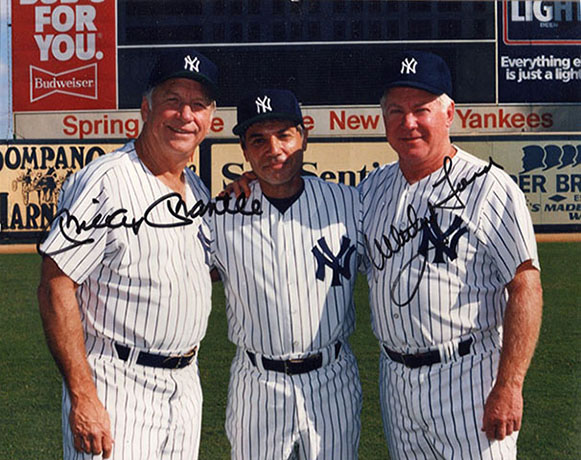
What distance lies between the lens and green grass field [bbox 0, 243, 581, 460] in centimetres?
259

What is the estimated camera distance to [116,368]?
158cm

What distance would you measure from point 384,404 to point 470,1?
1366 millimetres

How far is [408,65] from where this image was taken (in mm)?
1574

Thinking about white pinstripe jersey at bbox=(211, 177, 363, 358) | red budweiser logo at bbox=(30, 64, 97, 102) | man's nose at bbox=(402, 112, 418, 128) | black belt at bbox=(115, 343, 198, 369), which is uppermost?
red budweiser logo at bbox=(30, 64, 97, 102)

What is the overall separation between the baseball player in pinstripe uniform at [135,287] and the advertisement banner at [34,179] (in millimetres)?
593

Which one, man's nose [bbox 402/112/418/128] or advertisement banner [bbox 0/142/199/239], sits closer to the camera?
man's nose [bbox 402/112/418/128]

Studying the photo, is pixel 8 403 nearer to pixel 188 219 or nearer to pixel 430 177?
pixel 188 219

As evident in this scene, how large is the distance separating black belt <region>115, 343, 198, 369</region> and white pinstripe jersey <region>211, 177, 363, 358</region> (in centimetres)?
16

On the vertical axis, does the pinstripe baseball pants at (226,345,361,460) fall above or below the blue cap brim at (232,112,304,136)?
below

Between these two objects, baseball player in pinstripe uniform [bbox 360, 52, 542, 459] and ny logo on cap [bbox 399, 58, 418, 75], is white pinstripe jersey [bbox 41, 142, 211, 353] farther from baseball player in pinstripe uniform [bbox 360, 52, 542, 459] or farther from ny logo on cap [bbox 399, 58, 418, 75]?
ny logo on cap [bbox 399, 58, 418, 75]

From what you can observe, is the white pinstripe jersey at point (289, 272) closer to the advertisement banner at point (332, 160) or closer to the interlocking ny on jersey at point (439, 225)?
the interlocking ny on jersey at point (439, 225)

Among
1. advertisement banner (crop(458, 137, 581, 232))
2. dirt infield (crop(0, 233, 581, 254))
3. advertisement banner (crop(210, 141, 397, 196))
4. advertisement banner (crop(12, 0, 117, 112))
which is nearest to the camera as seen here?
advertisement banner (crop(12, 0, 117, 112))

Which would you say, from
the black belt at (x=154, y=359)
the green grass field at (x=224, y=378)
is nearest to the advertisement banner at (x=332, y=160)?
the green grass field at (x=224, y=378)
